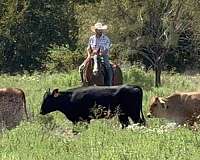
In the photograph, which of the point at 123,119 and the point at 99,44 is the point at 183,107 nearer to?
the point at 123,119

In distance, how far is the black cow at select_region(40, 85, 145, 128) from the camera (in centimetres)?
1215

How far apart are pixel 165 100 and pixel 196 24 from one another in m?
14.1

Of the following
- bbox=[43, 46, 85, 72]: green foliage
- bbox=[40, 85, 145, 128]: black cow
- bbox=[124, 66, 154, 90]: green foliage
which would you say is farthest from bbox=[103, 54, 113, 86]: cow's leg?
bbox=[43, 46, 85, 72]: green foliage

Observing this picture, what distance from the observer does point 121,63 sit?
30.5 m

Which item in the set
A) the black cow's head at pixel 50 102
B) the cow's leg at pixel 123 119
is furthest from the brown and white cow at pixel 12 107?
the cow's leg at pixel 123 119

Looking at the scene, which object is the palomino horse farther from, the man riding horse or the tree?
the tree

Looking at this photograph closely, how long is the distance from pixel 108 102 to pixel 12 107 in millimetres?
1942

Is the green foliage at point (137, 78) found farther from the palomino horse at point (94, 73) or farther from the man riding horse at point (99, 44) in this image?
the man riding horse at point (99, 44)

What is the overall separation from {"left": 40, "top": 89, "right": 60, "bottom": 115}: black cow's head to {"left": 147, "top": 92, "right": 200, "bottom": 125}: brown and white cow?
1848mm

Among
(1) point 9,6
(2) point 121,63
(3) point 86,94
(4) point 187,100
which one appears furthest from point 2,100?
(1) point 9,6

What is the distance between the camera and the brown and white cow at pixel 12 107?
12.6 m

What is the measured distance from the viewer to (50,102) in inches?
501

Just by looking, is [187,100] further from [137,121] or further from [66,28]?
[66,28]

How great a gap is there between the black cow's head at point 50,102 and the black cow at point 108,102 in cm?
24
